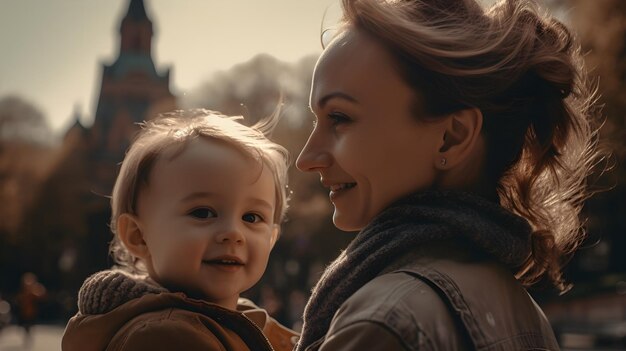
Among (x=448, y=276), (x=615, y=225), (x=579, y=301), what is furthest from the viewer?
(x=615, y=225)

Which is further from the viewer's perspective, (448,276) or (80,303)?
(80,303)

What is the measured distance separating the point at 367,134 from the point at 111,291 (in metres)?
1.11

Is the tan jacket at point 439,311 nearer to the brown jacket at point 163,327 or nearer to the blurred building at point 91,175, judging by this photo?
the brown jacket at point 163,327

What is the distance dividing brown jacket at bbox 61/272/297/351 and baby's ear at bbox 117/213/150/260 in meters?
0.28

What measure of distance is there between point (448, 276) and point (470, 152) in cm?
39

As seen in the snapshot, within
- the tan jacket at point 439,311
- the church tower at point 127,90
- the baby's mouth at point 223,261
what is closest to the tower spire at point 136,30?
the church tower at point 127,90

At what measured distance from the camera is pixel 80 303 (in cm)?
299

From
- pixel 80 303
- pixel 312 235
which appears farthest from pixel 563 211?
pixel 312 235

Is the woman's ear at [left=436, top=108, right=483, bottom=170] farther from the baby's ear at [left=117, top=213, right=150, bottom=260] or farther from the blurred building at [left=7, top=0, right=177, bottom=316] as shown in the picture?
the blurred building at [left=7, top=0, right=177, bottom=316]

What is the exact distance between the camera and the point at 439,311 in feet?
6.41

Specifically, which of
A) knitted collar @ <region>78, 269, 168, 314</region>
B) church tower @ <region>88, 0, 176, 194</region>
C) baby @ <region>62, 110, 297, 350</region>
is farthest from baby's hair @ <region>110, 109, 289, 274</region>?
church tower @ <region>88, 0, 176, 194</region>

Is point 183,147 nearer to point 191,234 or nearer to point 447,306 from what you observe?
point 191,234

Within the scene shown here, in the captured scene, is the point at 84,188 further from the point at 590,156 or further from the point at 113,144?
the point at 590,156

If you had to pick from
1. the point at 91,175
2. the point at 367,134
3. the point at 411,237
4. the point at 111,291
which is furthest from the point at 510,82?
the point at 91,175
